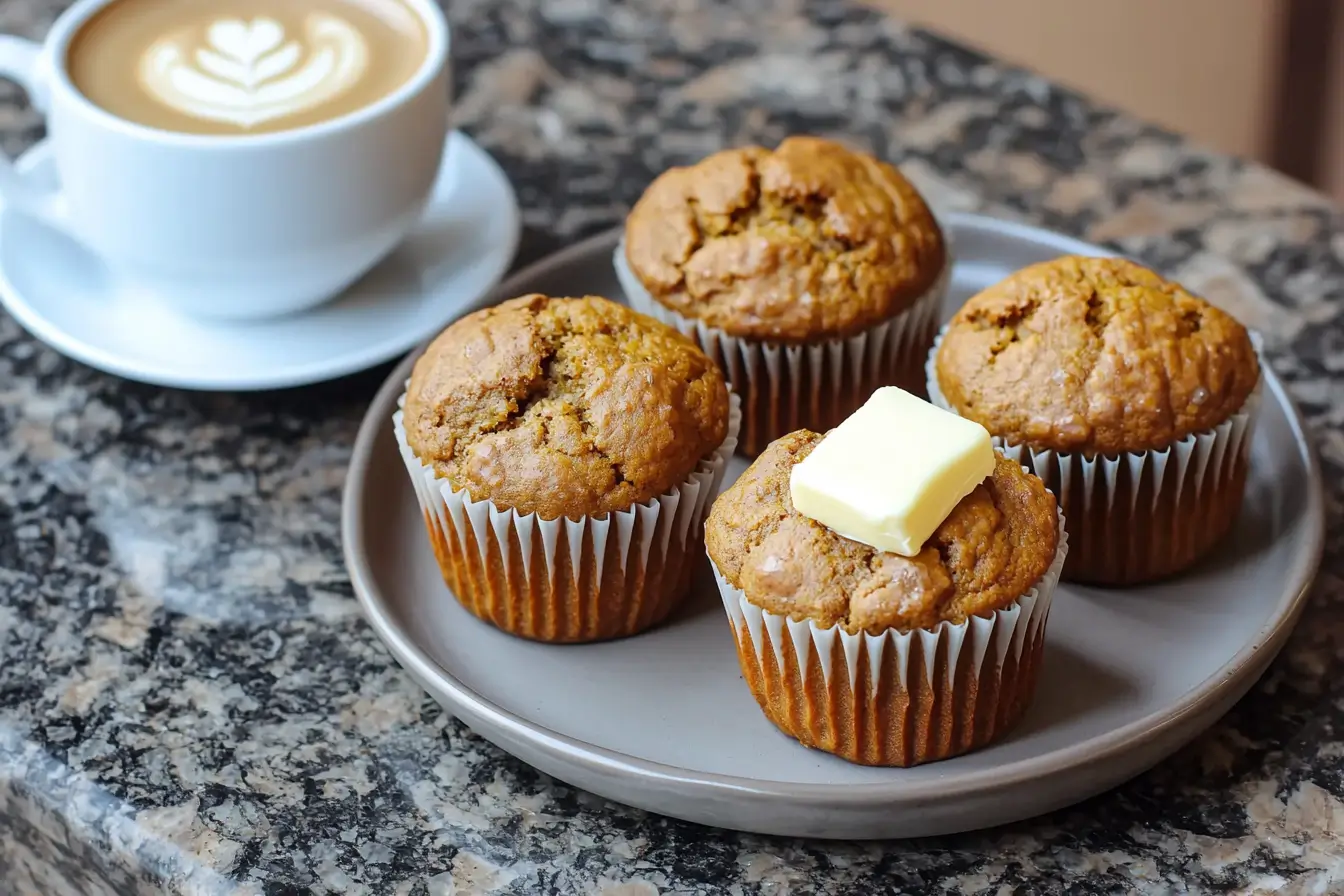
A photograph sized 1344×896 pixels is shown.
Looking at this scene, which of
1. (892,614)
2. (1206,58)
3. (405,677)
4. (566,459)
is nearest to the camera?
(892,614)

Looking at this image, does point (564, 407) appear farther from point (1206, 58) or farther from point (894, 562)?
point (1206, 58)

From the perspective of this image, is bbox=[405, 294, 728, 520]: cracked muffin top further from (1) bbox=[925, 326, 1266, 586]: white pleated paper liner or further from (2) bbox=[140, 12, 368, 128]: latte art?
(2) bbox=[140, 12, 368, 128]: latte art

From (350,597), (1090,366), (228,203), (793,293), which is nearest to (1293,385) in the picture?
(1090,366)

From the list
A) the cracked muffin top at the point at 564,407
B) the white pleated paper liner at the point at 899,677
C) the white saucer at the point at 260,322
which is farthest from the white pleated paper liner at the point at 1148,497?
the white saucer at the point at 260,322

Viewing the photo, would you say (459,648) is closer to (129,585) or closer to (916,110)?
(129,585)

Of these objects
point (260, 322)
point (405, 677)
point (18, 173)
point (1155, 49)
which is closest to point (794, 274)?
point (405, 677)

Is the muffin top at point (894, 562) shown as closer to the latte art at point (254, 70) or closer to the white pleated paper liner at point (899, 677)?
the white pleated paper liner at point (899, 677)
